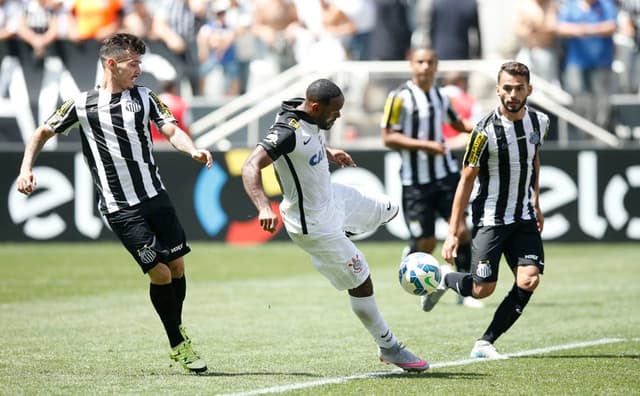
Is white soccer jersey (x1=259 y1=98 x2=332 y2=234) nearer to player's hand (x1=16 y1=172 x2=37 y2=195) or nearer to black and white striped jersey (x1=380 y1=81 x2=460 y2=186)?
player's hand (x1=16 y1=172 x2=37 y2=195)

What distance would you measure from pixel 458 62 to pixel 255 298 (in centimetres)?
707

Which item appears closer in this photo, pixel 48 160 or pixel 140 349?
pixel 140 349

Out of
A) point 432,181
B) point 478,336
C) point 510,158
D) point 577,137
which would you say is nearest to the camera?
point 510,158

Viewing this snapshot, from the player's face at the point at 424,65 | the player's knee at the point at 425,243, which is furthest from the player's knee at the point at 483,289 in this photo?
the player's face at the point at 424,65

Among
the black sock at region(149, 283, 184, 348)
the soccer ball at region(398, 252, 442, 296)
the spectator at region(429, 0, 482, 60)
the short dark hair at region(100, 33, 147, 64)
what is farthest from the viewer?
the spectator at region(429, 0, 482, 60)

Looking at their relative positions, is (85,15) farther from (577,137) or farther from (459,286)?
(459,286)

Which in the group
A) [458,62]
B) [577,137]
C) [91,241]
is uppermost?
[458,62]

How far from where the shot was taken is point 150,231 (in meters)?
8.22

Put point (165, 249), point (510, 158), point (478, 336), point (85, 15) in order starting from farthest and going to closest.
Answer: point (85, 15), point (478, 336), point (510, 158), point (165, 249)

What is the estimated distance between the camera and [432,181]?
12.5m

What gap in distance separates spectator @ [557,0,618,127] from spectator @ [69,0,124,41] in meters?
7.15

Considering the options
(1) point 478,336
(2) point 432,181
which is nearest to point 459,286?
(1) point 478,336

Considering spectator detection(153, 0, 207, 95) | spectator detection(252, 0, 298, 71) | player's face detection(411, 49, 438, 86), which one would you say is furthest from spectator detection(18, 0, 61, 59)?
player's face detection(411, 49, 438, 86)

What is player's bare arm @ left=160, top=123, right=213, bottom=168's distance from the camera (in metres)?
7.76
